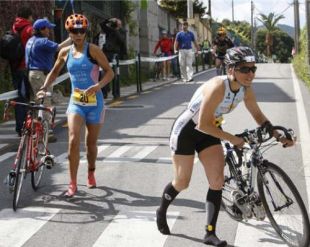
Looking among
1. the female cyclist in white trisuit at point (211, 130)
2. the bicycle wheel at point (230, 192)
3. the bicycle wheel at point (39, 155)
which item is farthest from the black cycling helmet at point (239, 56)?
the bicycle wheel at point (39, 155)

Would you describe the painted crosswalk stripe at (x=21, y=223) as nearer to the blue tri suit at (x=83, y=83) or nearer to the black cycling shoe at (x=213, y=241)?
the blue tri suit at (x=83, y=83)

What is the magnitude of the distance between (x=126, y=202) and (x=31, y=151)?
118 centimetres

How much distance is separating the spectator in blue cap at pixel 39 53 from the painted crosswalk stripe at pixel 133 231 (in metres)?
3.84

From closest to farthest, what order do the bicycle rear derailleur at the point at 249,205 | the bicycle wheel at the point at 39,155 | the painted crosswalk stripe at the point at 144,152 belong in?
the bicycle rear derailleur at the point at 249,205
the bicycle wheel at the point at 39,155
the painted crosswalk stripe at the point at 144,152

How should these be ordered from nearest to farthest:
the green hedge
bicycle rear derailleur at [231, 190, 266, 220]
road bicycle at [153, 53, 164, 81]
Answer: bicycle rear derailleur at [231, 190, 266, 220], the green hedge, road bicycle at [153, 53, 164, 81]

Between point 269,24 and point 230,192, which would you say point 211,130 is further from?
point 269,24

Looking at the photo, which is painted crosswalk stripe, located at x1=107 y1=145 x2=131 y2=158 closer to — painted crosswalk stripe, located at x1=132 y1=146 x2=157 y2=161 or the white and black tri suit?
painted crosswalk stripe, located at x1=132 y1=146 x2=157 y2=161

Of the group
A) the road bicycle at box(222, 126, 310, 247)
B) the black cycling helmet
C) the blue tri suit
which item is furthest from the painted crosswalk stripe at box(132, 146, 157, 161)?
the black cycling helmet

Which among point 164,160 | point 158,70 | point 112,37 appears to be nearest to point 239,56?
point 164,160

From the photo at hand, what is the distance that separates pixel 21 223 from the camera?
5.92 meters

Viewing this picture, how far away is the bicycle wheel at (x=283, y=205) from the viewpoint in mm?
4863

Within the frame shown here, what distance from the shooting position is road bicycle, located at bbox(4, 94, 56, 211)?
6492mm

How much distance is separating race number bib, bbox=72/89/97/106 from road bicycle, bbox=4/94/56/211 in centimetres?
39

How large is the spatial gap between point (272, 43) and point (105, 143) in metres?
94.1
